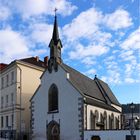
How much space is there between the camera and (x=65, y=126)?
160ft

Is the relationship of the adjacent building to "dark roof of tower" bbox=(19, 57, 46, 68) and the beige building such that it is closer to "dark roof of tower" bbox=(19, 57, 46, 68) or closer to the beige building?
the beige building

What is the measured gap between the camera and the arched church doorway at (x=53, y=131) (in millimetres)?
50213

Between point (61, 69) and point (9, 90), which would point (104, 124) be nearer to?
point (61, 69)

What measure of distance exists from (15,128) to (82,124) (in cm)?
1547

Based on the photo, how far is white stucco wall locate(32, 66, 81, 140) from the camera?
48.2 m

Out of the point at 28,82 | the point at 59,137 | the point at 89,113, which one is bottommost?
the point at 59,137

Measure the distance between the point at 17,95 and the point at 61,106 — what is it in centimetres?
1189

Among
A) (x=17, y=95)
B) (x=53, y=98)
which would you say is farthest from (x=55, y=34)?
(x=17, y=95)

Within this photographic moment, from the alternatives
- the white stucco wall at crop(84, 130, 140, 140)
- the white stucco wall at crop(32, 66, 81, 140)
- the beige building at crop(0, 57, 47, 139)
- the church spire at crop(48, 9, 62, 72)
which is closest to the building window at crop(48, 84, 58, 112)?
the white stucco wall at crop(32, 66, 81, 140)

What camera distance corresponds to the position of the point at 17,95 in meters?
59.3

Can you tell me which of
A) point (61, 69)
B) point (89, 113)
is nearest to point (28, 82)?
point (61, 69)

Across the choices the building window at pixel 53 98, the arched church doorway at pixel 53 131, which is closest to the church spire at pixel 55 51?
the building window at pixel 53 98

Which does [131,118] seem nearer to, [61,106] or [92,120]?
[92,120]

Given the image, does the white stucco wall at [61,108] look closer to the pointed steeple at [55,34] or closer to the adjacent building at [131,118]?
the pointed steeple at [55,34]
